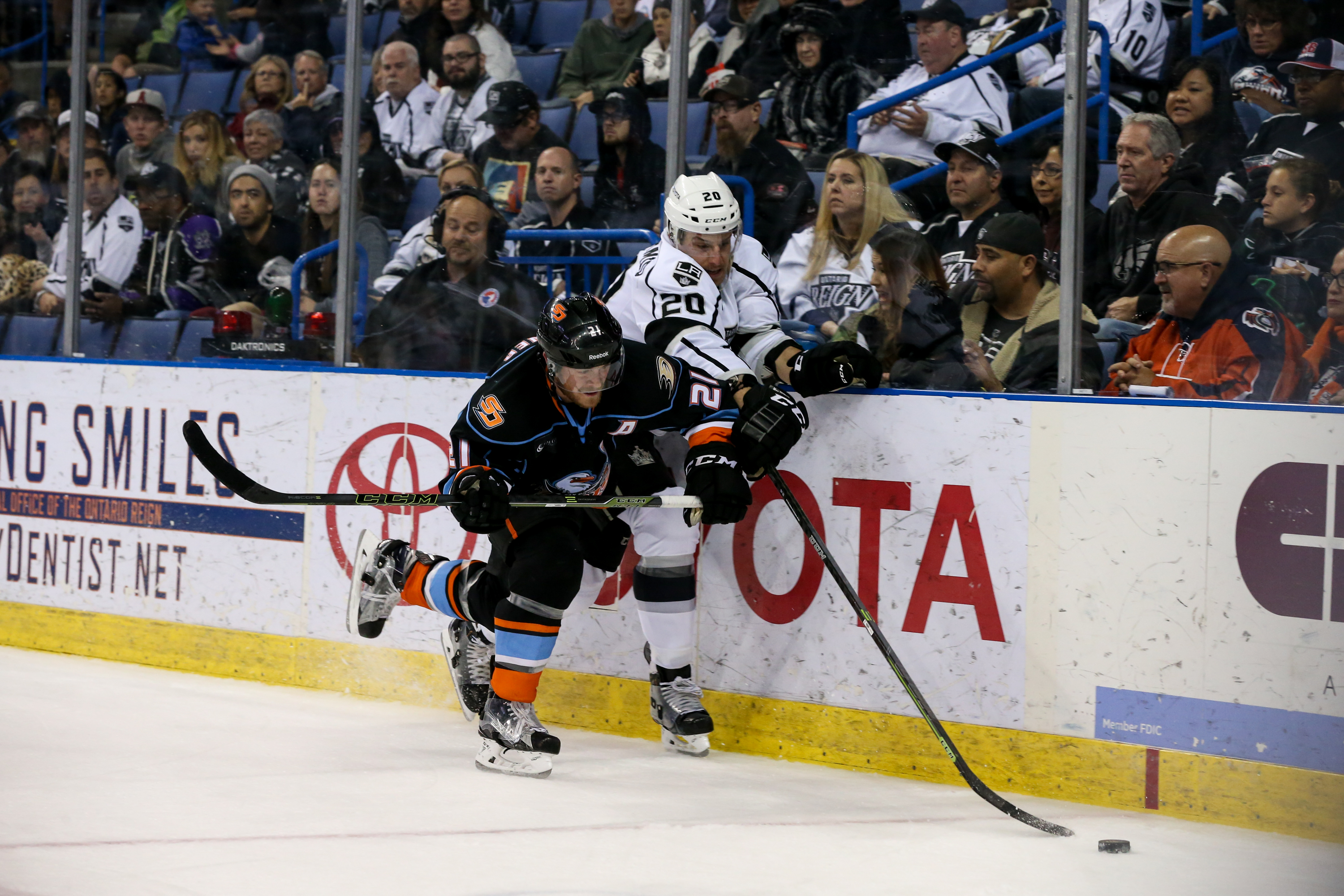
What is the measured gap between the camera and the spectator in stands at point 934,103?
3920 mm

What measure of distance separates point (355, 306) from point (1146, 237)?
Answer: 7.87ft

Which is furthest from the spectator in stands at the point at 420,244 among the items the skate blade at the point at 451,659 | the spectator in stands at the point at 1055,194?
the spectator in stands at the point at 1055,194

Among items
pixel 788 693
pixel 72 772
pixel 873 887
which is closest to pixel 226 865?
pixel 72 772

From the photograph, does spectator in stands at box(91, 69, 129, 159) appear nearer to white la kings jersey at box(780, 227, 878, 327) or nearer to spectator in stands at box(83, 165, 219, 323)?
spectator in stands at box(83, 165, 219, 323)

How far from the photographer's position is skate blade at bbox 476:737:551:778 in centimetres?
322

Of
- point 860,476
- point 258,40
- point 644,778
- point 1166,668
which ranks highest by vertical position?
point 258,40

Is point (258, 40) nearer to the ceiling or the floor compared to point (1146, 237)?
nearer to the ceiling

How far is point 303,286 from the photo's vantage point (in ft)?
15.0

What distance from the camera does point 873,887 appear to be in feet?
8.00

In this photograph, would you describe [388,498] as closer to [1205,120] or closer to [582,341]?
[582,341]

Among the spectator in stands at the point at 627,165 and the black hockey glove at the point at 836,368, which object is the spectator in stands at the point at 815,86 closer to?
the spectator in stands at the point at 627,165

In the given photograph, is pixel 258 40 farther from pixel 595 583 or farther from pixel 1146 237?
pixel 1146 237

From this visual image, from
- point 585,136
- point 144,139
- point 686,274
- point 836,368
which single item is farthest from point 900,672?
point 144,139

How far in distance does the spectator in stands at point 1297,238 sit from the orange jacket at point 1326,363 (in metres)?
0.04
